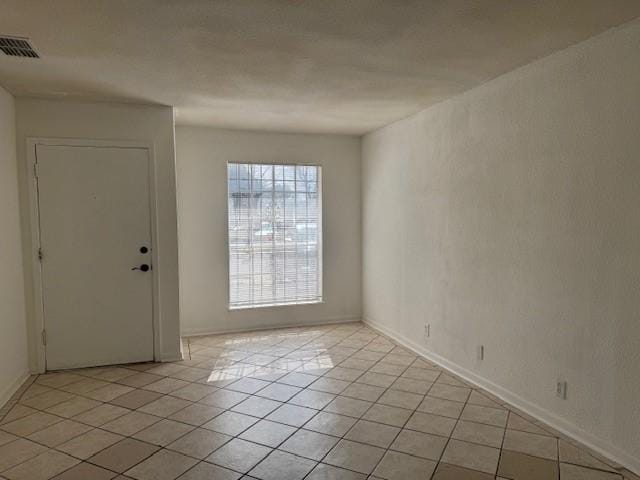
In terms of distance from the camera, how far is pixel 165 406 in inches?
126

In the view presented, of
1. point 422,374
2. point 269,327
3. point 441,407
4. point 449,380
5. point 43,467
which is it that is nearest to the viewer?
point 43,467

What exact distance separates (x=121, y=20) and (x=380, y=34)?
1355mm

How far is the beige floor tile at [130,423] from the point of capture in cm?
284

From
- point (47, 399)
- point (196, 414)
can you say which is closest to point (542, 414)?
point (196, 414)

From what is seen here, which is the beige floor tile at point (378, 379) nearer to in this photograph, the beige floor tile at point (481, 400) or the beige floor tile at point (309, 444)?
the beige floor tile at point (481, 400)

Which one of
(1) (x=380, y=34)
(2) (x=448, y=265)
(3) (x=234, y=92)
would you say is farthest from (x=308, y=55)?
(2) (x=448, y=265)

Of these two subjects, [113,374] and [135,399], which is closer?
[135,399]

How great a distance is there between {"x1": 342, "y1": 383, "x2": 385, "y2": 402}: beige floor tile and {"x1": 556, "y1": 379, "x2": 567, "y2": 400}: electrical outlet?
3.92 feet

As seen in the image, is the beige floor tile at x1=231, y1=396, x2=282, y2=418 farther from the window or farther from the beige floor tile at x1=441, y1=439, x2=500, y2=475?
the window

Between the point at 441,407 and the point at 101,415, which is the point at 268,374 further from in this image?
the point at 441,407

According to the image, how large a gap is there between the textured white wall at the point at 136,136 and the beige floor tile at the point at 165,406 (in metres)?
0.93

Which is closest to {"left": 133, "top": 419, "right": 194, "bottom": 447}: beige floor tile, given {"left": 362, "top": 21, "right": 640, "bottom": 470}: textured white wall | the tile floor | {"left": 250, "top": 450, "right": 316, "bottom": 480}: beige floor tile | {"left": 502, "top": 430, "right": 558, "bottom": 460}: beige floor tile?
the tile floor

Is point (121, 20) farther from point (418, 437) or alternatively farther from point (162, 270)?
point (418, 437)

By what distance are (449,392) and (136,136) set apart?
11.2 ft
